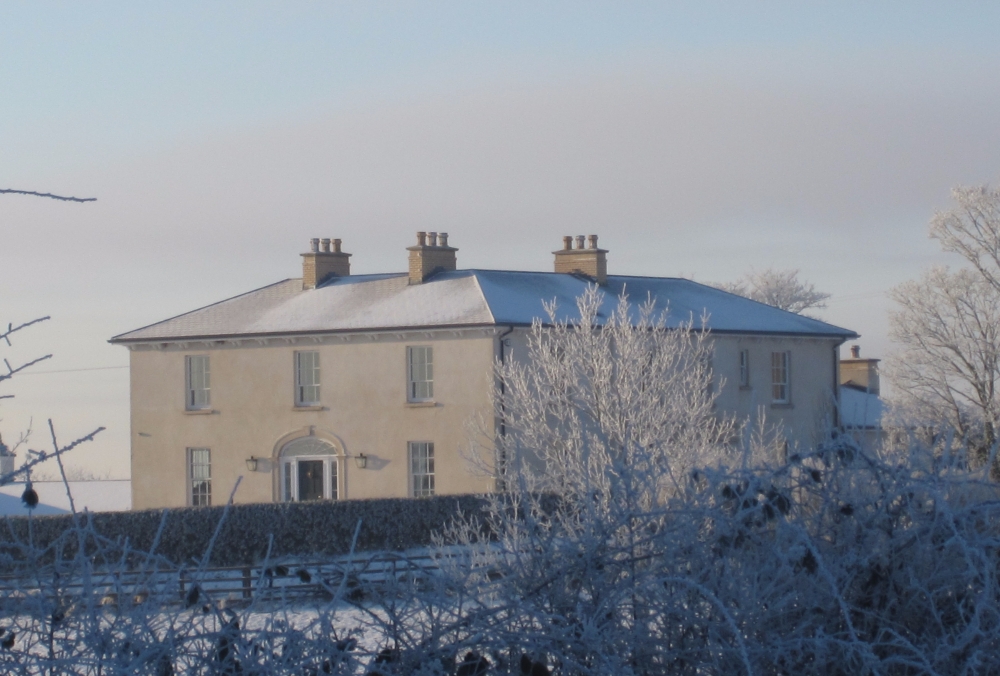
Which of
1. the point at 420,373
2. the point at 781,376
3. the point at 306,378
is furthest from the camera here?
the point at 781,376

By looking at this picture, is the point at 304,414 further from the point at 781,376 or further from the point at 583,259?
the point at 781,376

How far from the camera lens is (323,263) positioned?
37719mm

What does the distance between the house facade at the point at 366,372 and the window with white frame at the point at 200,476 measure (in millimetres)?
52

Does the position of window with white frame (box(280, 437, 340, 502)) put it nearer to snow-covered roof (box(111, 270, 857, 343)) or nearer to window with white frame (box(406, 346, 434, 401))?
window with white frame (box(406, 346, 434, 401))

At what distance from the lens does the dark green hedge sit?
2664cm

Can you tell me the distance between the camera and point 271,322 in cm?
3500

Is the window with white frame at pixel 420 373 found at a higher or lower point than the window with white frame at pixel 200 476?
higher

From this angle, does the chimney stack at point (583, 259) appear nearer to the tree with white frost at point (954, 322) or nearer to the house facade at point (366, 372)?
the house facade at point (366, 372)

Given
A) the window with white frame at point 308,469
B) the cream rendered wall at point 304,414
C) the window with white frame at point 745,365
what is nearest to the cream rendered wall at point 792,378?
the window with white frame at point 745,365

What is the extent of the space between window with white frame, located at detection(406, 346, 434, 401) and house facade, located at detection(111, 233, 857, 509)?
4 cm

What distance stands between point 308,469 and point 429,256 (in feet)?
22.5

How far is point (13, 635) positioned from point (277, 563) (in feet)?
2.74

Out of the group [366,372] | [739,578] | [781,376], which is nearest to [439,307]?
[366,372]

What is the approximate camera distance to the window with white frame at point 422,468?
32.4 m
